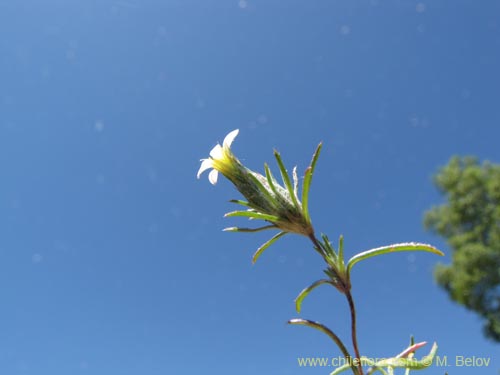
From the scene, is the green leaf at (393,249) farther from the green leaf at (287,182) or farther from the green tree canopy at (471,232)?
the green tree canopy at (471,232)

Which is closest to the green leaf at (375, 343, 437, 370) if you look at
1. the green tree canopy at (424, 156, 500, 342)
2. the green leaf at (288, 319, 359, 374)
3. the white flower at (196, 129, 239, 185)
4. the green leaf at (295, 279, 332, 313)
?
the green leaf at (288, 319, 359, 374)

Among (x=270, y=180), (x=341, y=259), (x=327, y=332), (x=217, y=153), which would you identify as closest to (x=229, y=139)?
(x=217, y=153)

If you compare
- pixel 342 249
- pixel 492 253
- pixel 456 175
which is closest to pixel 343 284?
pixel 342 249

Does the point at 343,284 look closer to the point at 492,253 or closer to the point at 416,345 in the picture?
the point at 416,345

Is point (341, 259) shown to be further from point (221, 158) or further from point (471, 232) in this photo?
point (471, 232)

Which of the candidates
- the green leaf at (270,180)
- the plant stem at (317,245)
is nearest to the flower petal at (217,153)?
the green leaf at (270,180)

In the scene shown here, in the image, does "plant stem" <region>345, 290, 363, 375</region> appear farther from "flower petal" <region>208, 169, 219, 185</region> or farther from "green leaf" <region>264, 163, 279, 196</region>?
"flower petal" <region>208, 169, 219, 185</region>
